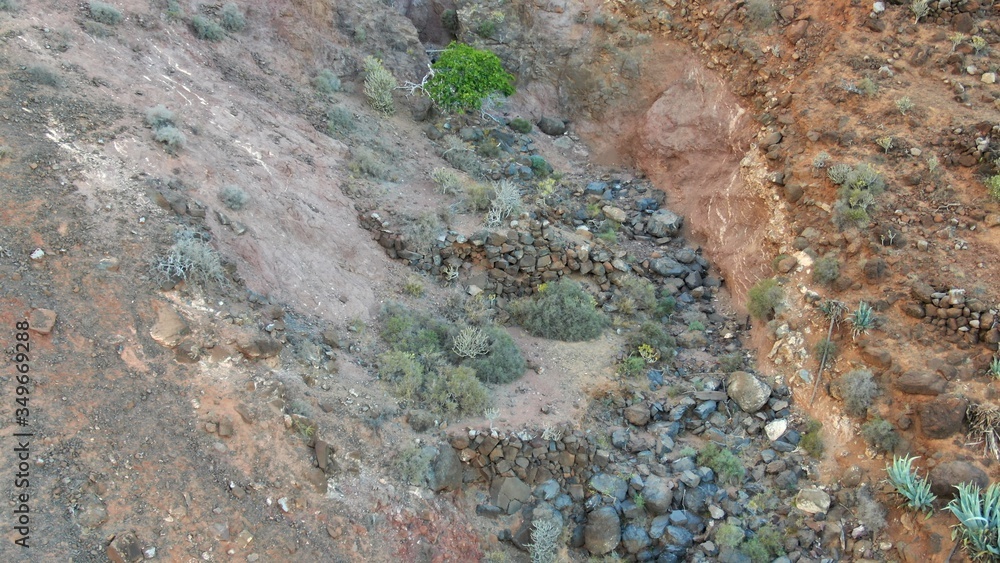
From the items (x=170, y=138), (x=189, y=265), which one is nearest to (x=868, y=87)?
(x=189, y=265)

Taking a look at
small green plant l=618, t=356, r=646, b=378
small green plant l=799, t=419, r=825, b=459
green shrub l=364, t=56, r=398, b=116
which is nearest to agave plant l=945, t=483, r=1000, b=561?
small green plant l=799, t=419, r=825, b=459

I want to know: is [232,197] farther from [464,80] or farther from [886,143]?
[886,143]

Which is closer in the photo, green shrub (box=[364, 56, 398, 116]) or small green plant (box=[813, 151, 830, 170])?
small green plant (box=[813, 151, 830, 170])

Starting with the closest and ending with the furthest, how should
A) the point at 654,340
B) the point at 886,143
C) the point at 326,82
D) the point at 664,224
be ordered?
the point at 886,143 < the point at 654,340 < the point at 664,224 < the point at 326,82

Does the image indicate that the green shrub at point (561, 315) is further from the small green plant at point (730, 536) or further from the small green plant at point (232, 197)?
the small green plant at point (232, 197)

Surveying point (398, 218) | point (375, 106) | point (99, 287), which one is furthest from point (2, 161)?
point (375, 106)

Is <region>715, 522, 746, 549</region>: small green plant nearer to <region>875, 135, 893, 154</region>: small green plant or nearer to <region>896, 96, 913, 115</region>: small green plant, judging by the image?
<region>875, 135, 893, 154</region>: small green plant

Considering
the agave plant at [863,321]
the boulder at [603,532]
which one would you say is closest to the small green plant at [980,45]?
the agave plant at [863,321]
